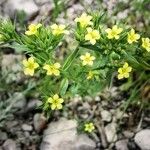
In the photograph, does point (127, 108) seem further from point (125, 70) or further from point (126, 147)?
point (125, 70)

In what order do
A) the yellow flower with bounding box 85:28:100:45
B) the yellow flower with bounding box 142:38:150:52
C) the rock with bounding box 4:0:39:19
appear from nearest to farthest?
the yellow flower with bounding box 85:28:100:45 → the yellow flower with bounding box 142:38:150:52 → the rock with bounding box 4:0:39:19

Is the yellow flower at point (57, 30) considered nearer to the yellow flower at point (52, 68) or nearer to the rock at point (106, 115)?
the yellow flower at point (52, 68)

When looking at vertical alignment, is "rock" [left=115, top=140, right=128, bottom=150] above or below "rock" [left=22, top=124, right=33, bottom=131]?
below

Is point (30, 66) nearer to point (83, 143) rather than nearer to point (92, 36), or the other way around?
point (92, 36)

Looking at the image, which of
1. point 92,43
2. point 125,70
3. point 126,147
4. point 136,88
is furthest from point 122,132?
point 92,43

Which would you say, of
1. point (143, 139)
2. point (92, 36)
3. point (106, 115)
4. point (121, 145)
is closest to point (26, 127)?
point (106, 115)

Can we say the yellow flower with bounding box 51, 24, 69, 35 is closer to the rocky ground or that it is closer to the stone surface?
the rocky ground

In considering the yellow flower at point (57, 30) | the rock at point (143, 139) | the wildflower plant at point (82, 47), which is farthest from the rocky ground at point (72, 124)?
the yellow flower at point (57, 30)

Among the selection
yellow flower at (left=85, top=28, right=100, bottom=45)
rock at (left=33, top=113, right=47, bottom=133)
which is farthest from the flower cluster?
rock at (left=33, top=113, right=47, bottom=133)
